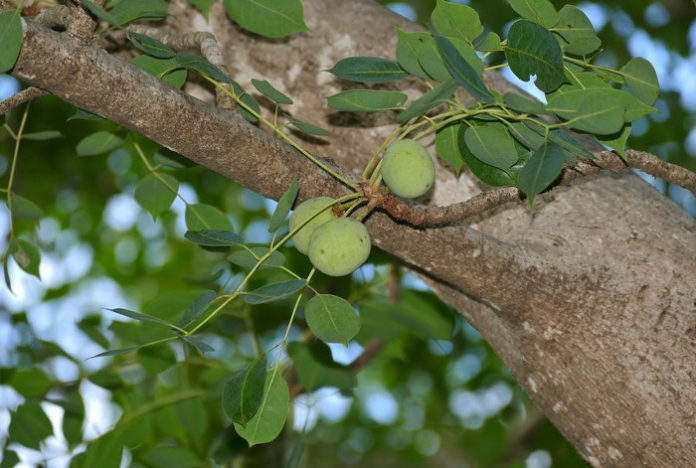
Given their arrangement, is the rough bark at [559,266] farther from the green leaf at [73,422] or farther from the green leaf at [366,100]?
the green leaf at [73,422]

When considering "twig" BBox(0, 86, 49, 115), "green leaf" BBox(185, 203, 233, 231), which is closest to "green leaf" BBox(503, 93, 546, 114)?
"twig" BBox(0, 86, 49, 115)

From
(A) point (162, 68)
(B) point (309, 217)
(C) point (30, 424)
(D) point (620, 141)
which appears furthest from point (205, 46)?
(C) point (30, 424)

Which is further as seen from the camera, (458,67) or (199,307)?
(199,307)

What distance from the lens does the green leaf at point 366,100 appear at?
4.65ft

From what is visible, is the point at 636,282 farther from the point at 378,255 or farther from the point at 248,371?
the point at 378,255

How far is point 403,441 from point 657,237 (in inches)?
212

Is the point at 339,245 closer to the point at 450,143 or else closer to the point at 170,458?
the point at 450,143

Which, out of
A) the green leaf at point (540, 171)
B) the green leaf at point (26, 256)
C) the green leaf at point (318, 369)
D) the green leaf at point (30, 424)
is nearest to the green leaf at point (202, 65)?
the green leaf at point (540, 171)

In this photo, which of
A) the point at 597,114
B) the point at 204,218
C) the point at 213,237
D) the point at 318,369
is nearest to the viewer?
the point at 597,114

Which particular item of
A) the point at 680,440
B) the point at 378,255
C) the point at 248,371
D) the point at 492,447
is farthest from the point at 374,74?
the point at 492,447

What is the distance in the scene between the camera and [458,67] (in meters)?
1.14

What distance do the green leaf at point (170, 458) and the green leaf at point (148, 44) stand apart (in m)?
1.48

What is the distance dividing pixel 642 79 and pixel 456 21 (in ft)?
1.35

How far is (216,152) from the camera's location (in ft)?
4.62
